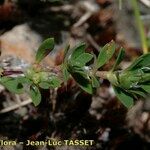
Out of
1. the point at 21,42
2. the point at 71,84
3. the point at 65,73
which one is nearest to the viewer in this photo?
the point at 65,73

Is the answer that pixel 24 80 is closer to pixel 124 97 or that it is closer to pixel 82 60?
pixel 82 60

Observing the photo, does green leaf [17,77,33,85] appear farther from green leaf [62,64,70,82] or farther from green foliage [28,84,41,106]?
green leaf [62,64,70,82]

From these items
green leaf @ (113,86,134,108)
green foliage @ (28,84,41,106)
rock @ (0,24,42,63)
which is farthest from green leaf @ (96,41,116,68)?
rock @ (0,24,42,63)

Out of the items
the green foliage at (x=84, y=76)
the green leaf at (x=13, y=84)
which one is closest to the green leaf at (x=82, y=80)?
the green foliage at (x=84, y=76)

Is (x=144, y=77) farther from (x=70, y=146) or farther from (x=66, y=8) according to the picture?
(x=66, y=8)

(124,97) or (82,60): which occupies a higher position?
(82,60)

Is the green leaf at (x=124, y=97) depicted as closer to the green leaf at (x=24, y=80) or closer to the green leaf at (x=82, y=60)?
the green leaf at (x=82, y=60)

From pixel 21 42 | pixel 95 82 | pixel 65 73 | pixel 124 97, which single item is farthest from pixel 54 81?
pixel 21 42
